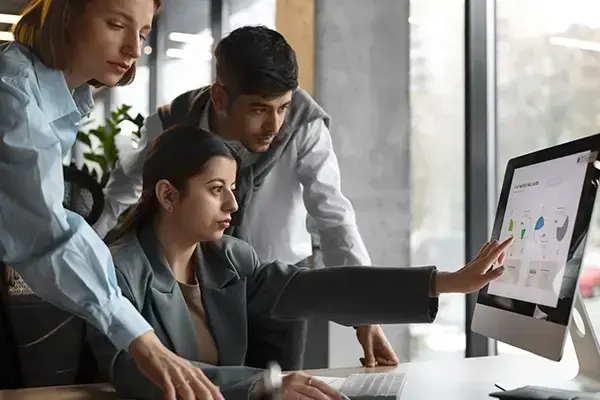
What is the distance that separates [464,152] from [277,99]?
637mm

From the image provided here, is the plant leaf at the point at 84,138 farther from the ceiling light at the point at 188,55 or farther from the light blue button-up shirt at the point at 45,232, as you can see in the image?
the light blue button-up shirt at the point at 45,232

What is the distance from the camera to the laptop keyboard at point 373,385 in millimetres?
1041

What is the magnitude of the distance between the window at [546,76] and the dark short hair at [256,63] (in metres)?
0.66

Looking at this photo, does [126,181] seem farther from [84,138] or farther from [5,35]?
[5,35]

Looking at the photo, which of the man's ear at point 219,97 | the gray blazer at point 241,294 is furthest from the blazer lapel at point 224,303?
the man's ear at point 219,97

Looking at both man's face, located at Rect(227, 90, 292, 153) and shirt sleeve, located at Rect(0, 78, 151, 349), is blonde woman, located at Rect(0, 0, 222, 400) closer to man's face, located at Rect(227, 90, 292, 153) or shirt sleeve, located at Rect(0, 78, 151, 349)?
shirt sleeve, located at Rect(0, 78, 151, 349)

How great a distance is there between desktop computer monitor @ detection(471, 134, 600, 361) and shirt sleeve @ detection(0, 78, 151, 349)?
54cm

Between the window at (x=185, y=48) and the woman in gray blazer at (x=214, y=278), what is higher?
the window at (x=185, y=48)

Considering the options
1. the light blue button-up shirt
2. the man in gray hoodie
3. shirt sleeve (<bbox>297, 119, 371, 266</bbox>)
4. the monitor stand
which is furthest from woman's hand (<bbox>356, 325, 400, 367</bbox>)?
the light blue button-up shirt

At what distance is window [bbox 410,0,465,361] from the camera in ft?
6.39

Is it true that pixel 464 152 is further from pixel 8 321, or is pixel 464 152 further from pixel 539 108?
pixel 8 321

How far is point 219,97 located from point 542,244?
773mm

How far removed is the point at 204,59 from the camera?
1.62 m

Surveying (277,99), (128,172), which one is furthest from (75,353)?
(277,99)
